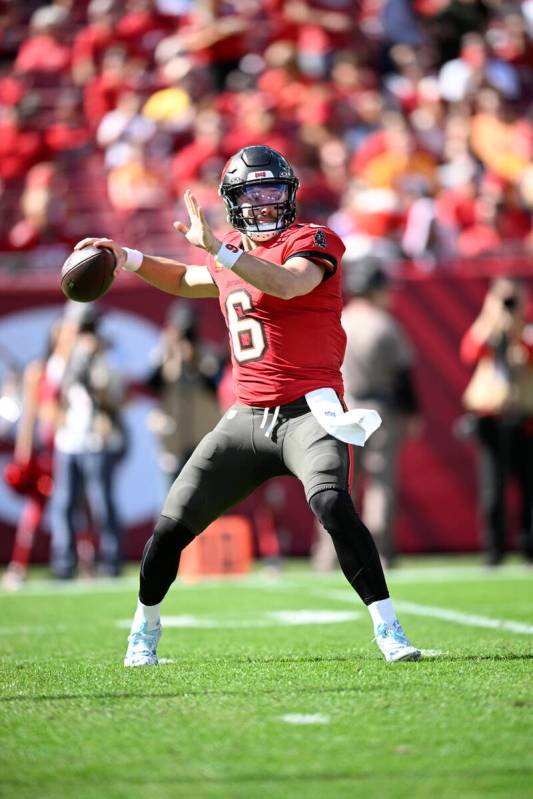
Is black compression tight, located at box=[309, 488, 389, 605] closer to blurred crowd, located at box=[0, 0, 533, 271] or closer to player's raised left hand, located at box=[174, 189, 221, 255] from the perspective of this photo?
player's raised left hand, located at box=[174, 189, 221, 255]

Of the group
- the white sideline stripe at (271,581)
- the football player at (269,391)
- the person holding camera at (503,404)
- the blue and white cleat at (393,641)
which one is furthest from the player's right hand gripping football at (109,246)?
the person holding camera at (503,404)

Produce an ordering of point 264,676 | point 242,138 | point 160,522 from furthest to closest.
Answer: point 242,138 < point 160,522 < point 264,676

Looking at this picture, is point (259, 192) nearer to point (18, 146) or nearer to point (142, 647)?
point (142, 647)

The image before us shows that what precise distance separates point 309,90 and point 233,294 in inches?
392

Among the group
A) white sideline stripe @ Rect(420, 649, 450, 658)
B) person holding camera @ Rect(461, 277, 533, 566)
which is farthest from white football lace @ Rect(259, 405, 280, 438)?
person holding camera @ Rect(461, 277, 533, 566)

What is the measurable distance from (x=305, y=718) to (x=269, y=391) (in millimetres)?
1507

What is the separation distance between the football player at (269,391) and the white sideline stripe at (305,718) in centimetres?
93

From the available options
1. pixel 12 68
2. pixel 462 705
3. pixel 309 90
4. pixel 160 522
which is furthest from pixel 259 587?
pixel 12 68

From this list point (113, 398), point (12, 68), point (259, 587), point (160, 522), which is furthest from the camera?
point (12, 68)

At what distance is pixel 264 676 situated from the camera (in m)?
4.42

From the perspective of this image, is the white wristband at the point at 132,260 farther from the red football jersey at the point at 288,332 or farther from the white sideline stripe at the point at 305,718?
the white sideline stripe at the point at 305,718

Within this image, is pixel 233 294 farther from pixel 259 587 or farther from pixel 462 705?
pixel 259 587

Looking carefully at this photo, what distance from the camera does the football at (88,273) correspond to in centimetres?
489

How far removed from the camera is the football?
4895 millimetres
